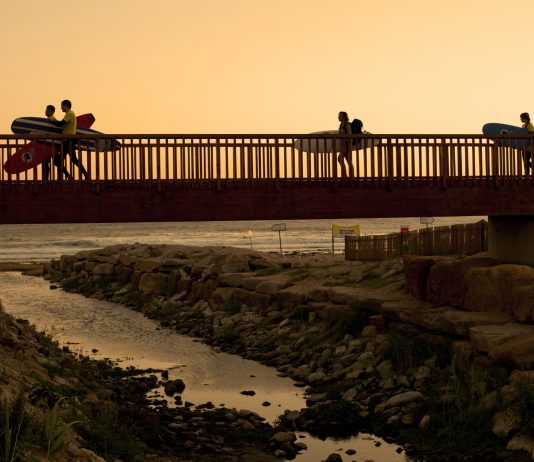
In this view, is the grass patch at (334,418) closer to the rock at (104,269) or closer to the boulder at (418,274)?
the boulder at (418,274)

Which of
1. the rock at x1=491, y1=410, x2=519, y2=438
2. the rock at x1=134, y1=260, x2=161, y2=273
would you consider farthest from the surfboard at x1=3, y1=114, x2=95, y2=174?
the rock at x1=134, y1=260, x2=161, y2=273

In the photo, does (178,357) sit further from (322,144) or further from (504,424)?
(504,424)

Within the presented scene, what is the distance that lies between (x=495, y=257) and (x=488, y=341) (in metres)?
6.85

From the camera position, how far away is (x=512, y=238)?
21562 millimetres

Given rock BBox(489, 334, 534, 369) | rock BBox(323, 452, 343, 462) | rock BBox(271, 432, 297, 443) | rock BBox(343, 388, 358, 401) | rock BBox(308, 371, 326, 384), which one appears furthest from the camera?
rock BBox(308, 371, 326, 384)

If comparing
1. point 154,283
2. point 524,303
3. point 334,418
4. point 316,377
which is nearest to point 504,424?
point 334,418

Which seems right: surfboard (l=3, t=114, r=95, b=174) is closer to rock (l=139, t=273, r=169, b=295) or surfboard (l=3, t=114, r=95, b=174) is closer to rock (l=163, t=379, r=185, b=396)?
rock (l=163, t=379, r=185, b=396)

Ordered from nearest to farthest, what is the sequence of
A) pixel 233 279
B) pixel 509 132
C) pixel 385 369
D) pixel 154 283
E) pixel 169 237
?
pixel 385 369
pixel 509 132
pixel 233 279
pixel 154 283
pixel 169 237

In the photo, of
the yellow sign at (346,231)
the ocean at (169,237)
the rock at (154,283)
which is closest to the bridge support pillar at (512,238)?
the rock at (154,283)

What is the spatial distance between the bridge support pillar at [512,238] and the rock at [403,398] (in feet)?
21.6

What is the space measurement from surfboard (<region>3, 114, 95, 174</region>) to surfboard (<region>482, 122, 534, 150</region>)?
10594mm

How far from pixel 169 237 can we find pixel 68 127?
8827 cm

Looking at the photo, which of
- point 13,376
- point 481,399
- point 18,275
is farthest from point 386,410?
point 18,275

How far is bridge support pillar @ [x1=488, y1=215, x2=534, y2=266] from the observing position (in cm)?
2123
